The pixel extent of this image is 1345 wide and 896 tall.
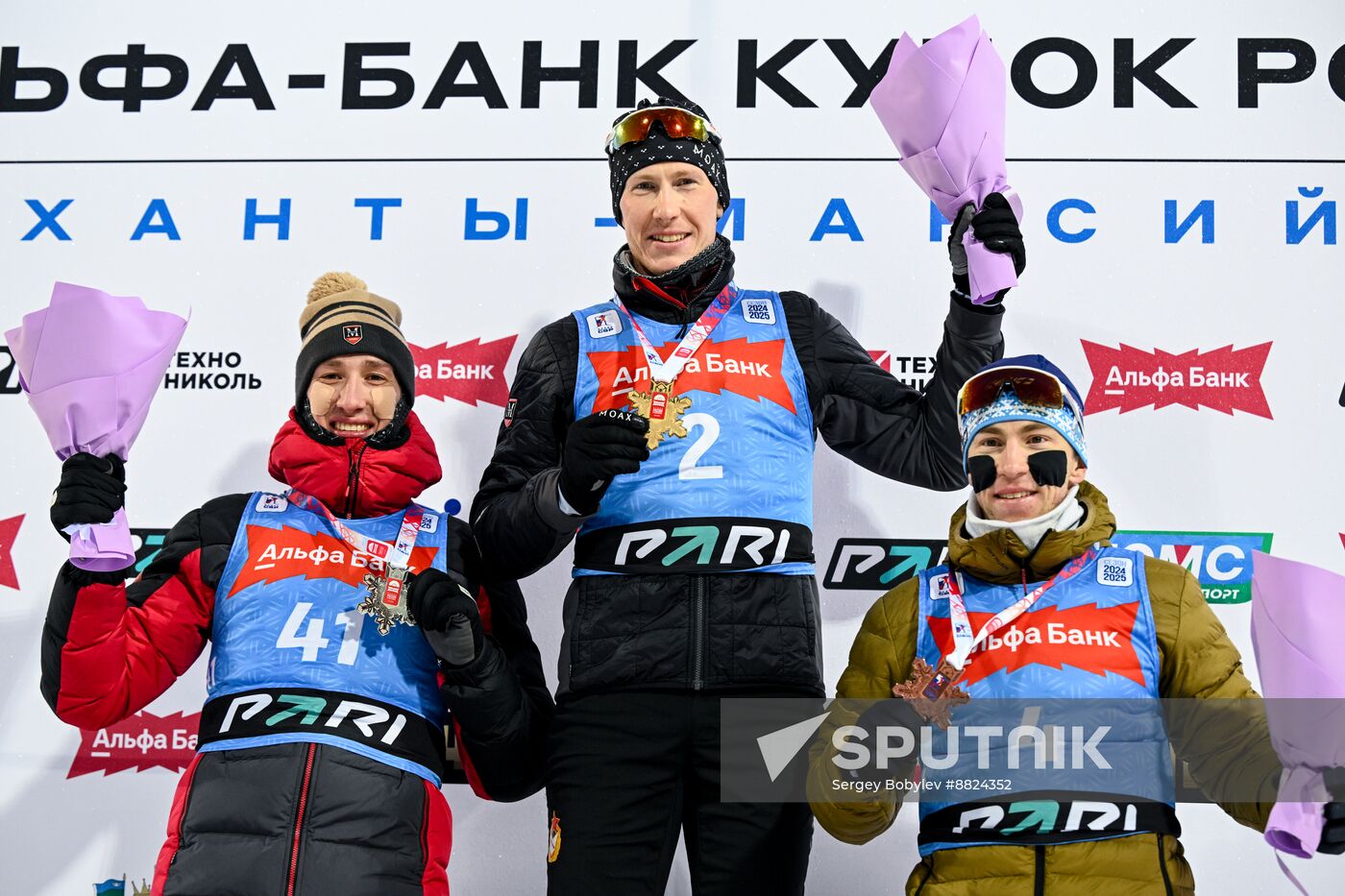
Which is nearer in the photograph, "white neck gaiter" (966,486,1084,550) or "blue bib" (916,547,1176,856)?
"blue bib" (916,547,1176,856)

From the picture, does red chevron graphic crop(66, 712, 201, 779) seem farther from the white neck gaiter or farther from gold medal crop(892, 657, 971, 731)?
the white neck gaiter

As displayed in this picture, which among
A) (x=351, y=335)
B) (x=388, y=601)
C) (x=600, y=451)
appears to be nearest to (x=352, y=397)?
(x=351, y=335)

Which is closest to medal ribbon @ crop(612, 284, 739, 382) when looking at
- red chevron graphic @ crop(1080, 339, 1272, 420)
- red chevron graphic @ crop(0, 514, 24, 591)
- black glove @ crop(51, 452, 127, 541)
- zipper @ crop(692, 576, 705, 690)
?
zipper @ crop(692, 576, 705, 690)

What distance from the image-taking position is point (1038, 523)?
2242mm

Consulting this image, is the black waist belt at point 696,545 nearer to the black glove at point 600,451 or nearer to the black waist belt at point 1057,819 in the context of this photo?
the black glove at point 600,451

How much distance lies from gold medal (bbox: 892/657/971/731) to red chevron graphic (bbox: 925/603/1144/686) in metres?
0.05

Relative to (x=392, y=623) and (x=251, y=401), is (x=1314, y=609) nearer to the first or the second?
(x=392, y=623)

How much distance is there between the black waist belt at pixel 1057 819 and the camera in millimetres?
2102

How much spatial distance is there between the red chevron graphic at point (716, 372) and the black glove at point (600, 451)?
26cm

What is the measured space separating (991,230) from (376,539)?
4.29ft

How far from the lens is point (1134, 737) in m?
2.16

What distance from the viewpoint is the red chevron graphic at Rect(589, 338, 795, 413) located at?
2.49 m

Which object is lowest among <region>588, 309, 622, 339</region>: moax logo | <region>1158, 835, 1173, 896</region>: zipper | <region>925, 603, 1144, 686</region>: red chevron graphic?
<region>1158, 835, 1173, 896</region>: zipper

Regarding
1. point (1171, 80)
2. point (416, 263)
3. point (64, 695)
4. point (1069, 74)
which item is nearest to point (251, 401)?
point (416, 263)
